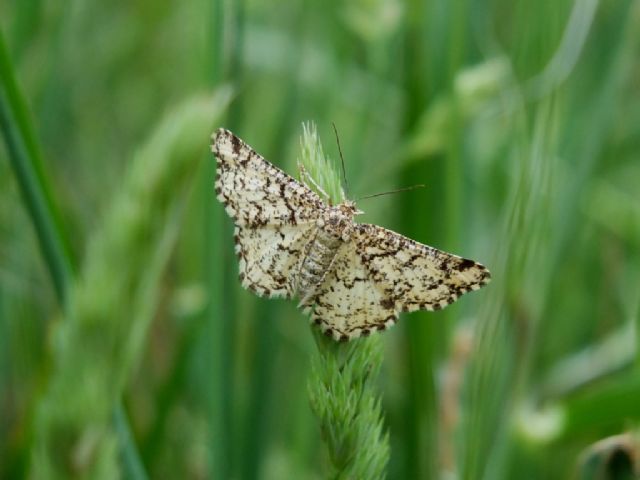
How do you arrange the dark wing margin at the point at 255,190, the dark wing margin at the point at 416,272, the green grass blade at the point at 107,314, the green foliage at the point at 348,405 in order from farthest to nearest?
the dark wing margin at the point at 255,190
the dark wing margin at the point at 416,272
the green foliage at the point at 348,405
the green grass blade at the point at 107,314

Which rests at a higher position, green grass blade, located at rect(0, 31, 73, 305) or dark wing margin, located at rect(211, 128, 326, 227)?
dark wing margin, located at rect(211, 128, 326, 227)

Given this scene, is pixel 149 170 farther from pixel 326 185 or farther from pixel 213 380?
pixel 213 380

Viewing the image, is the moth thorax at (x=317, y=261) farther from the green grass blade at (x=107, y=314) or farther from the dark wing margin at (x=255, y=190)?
the green grass blade at (x=107, y=314)

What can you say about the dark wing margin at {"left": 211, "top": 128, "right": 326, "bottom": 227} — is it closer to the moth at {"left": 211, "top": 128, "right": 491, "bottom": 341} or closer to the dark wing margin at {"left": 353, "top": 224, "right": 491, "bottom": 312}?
the moth at {"left": 211, "top": 128, "right": 491, "bottom": 341}

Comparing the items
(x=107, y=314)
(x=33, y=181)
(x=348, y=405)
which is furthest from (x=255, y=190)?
(x=107, y=314)

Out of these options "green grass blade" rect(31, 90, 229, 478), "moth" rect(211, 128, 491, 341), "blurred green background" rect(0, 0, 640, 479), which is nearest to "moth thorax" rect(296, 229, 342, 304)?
"moth" rect(211, 128, 491, 341)

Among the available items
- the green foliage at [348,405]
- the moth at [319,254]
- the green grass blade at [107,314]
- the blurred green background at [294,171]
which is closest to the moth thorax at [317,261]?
the moth at [319,254]

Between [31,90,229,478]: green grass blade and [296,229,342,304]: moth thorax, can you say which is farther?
[296,229,342,304]: moth thorax
